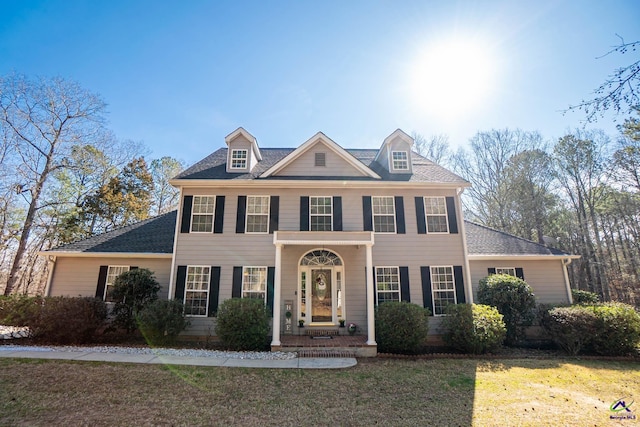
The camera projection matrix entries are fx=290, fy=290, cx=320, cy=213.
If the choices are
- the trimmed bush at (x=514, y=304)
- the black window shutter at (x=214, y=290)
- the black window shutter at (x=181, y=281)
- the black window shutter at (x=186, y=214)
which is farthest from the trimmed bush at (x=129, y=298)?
the trimmed bush at (x=514, y=304)

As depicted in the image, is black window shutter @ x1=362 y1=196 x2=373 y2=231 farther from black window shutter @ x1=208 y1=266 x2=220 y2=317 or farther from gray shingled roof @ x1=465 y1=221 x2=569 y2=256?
black window shutter @ x1=208 y1=266 x2=220 y2=317

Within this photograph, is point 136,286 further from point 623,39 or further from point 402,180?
point 623,39

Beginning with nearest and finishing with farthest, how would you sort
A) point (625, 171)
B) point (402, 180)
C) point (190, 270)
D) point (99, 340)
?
point (99, 340)
point (190, 270)
point (402, 180)
point (625, 171)

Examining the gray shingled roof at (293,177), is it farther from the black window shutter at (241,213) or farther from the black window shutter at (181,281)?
the black window shutter at (181,281)

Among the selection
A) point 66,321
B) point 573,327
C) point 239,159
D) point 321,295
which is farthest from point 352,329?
point 66,321

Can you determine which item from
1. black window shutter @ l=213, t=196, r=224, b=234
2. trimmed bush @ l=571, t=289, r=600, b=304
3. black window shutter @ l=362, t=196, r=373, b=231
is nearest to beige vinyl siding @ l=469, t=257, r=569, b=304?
trimmed bush @ l=571, t=289, r=600, b=304

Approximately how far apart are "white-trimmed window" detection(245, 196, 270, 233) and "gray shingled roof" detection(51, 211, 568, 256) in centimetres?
367

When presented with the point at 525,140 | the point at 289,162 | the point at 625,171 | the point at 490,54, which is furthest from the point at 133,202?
the point at 625,171

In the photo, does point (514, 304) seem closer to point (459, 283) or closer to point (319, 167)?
point (459, 283)

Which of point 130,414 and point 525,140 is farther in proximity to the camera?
point 525,140

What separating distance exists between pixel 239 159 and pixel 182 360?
25.8 ft

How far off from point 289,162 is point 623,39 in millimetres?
10067

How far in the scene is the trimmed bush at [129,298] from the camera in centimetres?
999

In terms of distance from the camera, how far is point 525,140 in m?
21.9
